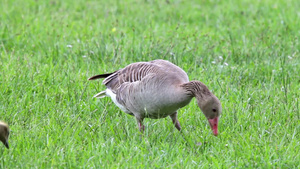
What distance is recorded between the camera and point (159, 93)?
16.0 feet

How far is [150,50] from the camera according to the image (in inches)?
304

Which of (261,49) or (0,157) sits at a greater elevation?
(0,157)

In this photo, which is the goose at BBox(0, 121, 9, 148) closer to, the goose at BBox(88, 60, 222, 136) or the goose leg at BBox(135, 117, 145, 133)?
the goose at BBox(88, 60, 222, 136)

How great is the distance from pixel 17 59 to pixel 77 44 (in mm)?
1231

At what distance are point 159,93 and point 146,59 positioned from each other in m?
2.76

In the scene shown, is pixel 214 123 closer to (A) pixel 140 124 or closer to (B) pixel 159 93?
(B) pixel 159 93

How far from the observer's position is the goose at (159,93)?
4.72 metres

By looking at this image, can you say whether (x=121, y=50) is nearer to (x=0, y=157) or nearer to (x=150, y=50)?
(x=150, y=50)

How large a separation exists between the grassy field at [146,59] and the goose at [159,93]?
26 centimetres

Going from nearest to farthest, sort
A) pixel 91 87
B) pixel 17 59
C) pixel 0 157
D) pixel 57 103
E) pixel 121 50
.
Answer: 1. pixel 0 157
2. pixel 57 103
3. pixel 91 87
4. pixel 17 59
5. pixel 121 50

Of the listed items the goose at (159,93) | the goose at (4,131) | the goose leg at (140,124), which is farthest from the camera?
the goose leg at (140,124)

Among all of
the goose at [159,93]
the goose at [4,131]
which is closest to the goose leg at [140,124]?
the goose at [159,93]

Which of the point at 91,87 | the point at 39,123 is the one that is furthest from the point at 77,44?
the point at 39,123

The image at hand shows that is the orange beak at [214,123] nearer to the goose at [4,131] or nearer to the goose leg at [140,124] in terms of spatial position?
the goose leg at [140,124]
